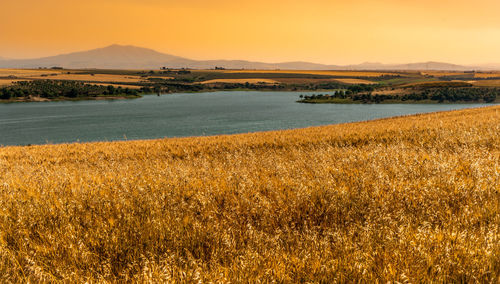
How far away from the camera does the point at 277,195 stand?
493 cm

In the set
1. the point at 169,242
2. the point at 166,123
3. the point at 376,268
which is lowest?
the point at 166,123

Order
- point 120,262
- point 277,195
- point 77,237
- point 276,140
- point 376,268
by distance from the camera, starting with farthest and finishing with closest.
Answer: point 276,140, point 277,195, point 77,237, point 120,262, point 376,268

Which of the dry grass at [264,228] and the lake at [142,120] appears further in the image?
the lake at [142,120]

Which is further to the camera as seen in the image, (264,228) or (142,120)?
(142,120)

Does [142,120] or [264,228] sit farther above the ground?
[264,228]

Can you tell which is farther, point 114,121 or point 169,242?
point 114,121

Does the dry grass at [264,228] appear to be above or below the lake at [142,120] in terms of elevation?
above

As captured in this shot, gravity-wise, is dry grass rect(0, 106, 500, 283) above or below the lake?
above

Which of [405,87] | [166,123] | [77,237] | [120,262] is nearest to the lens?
[120,262]

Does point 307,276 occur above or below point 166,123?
above

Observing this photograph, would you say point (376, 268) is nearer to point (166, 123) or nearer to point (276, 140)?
point (276, 140)

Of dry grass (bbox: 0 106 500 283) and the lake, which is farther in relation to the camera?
the lake

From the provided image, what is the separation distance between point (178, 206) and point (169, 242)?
94 centimetres

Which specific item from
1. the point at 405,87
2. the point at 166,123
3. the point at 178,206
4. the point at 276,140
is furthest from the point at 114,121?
the point at 405,87
